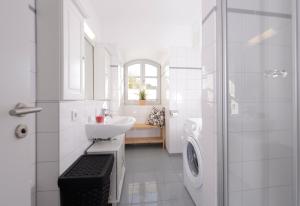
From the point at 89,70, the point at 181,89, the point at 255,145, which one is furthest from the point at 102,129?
the point at 181,89

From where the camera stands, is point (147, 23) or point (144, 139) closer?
point (147, 23)

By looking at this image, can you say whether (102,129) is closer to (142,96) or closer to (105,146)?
(105,146)

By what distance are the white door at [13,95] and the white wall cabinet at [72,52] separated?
1.30 ft

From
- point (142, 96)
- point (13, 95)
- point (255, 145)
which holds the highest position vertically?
point (142, 96)

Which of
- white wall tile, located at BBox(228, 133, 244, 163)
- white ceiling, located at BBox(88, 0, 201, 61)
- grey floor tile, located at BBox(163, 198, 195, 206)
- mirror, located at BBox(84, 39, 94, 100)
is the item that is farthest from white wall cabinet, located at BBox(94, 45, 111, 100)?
white wall tile, located at BBox(228, 133, 244, 163)

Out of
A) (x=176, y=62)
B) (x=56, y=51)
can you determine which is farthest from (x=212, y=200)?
(x=176, y=62)

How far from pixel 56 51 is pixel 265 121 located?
1.33 meters

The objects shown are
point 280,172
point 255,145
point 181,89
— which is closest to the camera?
point 280,172

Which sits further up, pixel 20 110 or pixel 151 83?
pixel 151 83

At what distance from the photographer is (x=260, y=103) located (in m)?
0.87

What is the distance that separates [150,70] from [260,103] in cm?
341

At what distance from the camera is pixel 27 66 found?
2.12 feet

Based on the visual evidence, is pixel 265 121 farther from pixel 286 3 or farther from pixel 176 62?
pixel 176 62

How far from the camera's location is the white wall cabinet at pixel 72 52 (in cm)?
103
